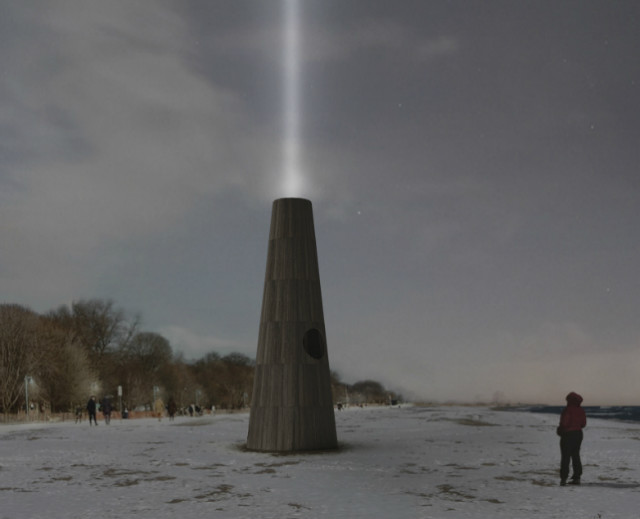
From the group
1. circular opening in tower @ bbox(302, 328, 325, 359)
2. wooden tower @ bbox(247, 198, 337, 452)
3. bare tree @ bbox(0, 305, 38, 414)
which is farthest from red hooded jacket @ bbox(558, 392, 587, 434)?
bare tree @ bbox(0, 305, 38, 414)

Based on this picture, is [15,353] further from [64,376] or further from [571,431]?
[571,431]

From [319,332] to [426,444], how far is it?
548 centimetres

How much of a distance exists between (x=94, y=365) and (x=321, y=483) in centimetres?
7060

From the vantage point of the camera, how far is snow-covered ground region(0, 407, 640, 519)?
9578 mm

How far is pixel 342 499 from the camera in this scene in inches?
410

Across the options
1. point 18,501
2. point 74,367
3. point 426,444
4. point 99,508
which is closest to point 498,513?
point 99,508

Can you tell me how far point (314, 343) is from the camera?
58.6 feet

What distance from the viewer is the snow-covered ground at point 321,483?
9.58 m

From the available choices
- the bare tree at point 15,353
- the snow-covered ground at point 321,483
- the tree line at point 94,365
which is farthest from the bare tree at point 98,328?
the snow-covered ground at point 321,483

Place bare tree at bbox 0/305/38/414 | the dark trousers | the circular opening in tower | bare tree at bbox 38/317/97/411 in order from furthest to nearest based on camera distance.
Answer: bare tree at bbox 38/317/97/411 < bare tree at bbox 0/305/38/414 < the circular opening in tower < the dark trousers

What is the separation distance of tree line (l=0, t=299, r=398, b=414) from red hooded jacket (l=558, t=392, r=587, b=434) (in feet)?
134

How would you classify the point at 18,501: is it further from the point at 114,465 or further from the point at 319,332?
the point at 319,332

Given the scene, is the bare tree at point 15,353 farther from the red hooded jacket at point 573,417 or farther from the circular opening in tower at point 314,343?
the red hooded jacket at point 573,417

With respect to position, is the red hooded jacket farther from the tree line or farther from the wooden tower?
the tree line
